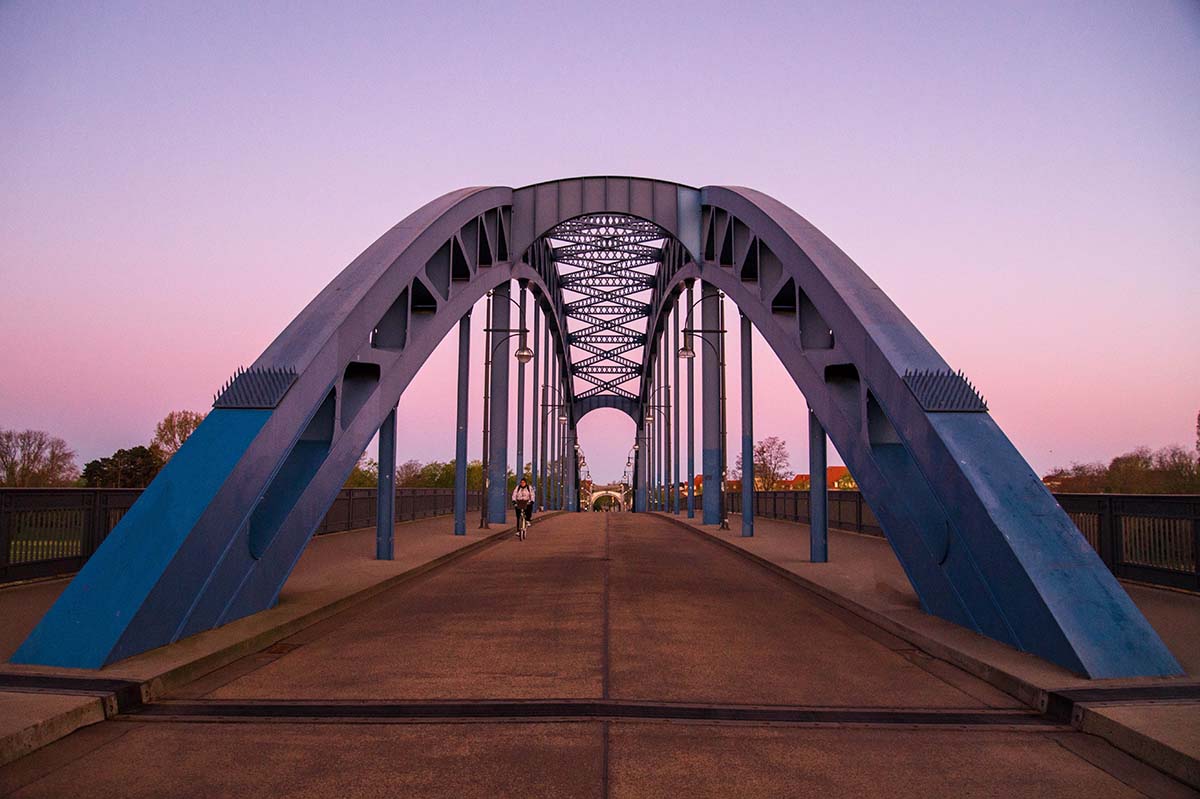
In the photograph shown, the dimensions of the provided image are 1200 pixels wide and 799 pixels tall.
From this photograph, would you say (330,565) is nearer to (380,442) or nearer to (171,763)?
(380,442)

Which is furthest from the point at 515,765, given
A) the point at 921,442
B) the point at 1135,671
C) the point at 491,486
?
the point at 491,486

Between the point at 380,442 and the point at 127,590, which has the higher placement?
the point at 380,442

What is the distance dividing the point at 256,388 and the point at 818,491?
10.1m

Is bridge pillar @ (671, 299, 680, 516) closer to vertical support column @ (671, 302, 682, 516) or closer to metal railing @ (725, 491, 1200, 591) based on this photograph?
vertical support column @ (671, 302, 682, 516)

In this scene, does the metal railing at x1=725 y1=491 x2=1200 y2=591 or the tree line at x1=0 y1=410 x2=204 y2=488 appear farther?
the tree line at x1=0 y1=410 x2=204 y2=488

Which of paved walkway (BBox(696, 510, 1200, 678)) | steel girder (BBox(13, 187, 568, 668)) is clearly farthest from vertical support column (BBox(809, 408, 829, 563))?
steel girder (BBox(13, 187, 568, 668))

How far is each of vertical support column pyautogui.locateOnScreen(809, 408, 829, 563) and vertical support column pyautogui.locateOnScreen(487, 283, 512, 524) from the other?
597 inches

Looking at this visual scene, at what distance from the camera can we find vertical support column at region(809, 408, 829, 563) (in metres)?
15.3

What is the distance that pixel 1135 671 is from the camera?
652 centimetres

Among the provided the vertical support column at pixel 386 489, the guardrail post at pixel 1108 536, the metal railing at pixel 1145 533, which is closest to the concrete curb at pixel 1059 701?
the metal railing at pixel 1145 533

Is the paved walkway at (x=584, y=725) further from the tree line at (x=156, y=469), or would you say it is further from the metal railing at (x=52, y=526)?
the tree line at (x=156, y=469)

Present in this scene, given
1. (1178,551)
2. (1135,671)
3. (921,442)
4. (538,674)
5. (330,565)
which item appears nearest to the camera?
(1135,671)

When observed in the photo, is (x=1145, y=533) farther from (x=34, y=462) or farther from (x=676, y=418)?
(x=34, y=462)

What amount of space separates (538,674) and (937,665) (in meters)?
3.44
